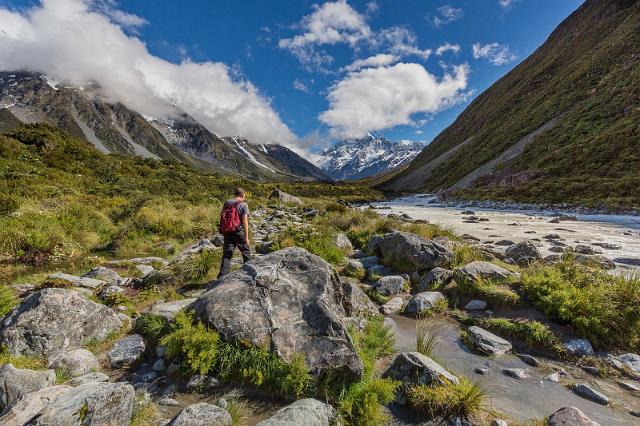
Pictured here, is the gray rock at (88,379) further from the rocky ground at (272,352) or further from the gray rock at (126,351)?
the gray rock at (126,351)

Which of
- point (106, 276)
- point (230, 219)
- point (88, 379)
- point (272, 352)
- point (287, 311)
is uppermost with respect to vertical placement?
point (230, 219)

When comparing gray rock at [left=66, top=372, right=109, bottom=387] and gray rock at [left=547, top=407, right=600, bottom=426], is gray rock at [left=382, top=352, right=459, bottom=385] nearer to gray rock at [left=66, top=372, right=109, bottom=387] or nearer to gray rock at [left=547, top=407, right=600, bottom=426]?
gray rock at [left=547, top=407, right=600, bottom=426]

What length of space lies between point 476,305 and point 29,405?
24.8 feet

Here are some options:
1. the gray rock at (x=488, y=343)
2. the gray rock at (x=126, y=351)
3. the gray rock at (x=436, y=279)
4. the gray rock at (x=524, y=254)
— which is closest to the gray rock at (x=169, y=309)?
the gray rock at (x=126, y=351)

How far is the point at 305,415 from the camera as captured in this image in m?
3.48

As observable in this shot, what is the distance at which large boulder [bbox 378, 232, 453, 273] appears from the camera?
29.5 ft

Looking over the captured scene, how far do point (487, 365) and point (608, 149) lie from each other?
127 feet

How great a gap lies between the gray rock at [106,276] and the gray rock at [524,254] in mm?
11764

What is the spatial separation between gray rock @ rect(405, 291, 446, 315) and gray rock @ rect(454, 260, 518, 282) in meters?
0.88

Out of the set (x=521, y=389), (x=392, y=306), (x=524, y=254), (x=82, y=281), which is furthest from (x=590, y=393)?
(x=82, y=281)

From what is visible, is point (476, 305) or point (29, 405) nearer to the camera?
point (29, 405)

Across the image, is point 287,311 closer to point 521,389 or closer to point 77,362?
point 77,362

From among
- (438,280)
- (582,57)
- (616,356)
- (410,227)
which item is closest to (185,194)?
(410,227)

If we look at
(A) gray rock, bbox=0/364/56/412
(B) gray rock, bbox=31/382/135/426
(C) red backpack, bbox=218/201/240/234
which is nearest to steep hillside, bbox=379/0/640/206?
(C) red backpack, bbox=218/201/240/234
